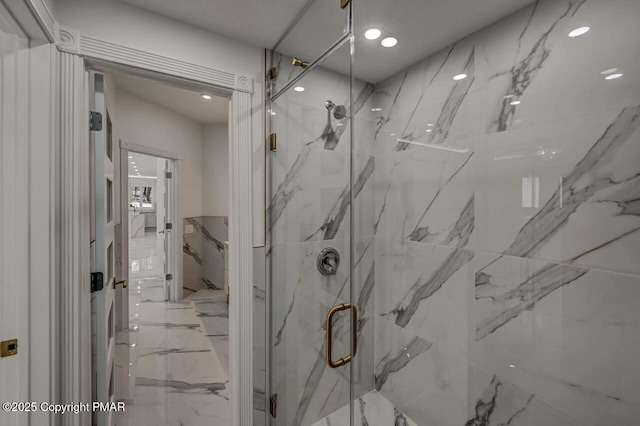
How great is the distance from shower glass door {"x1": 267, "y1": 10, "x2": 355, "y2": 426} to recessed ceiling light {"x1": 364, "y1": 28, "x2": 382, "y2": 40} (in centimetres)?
50

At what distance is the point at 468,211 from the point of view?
1591mm

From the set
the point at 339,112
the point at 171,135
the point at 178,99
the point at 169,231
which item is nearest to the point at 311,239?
the point at 339,112

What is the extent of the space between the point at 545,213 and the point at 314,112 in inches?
44.3

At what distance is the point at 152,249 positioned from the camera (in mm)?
8297

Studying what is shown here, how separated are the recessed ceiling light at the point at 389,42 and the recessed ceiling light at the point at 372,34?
46 millimetres

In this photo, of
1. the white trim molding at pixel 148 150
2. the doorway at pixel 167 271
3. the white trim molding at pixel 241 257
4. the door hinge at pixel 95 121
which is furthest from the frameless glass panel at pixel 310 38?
the white trim molding at pixel 148 150

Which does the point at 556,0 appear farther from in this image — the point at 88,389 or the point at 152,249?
the point at 152,249

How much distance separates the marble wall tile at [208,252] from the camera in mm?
4520

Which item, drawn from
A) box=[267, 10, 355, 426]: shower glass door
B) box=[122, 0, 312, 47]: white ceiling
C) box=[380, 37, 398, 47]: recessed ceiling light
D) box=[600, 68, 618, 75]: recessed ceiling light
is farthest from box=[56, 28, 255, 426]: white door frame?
box=[600, 68, 618, 75]: recessed ceiling light

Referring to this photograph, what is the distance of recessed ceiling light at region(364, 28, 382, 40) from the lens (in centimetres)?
164

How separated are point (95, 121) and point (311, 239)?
1.17 metres

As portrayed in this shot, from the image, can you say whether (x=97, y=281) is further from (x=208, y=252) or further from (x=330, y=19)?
(x=208, y=252)

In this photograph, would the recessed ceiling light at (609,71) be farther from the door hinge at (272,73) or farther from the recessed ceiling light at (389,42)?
the door hinge at (272,73)

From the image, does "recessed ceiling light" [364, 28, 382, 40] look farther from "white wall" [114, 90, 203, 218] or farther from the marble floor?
"white wall" [114, 90, 203, 218]
